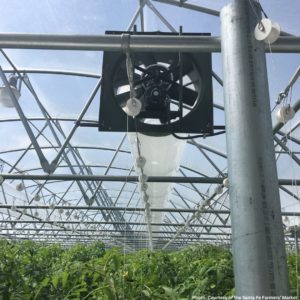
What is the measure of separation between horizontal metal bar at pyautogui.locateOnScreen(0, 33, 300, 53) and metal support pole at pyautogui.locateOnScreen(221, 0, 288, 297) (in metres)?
0.33

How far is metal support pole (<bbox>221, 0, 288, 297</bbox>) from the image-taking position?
5.40 feet

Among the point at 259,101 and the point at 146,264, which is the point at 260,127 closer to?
the point at 259,101

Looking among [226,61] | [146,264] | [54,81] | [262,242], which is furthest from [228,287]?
[54,81]

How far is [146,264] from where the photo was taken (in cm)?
305

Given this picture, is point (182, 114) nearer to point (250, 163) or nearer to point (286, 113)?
point (286, 113)

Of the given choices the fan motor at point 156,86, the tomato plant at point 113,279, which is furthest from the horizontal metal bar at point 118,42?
the tomato plant at point 113,279

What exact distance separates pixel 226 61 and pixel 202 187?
11546mm

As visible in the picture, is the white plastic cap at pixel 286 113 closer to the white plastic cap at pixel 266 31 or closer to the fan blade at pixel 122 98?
the white plastic cap at pixel 266 31

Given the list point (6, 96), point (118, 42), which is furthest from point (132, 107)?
point (6, 96)

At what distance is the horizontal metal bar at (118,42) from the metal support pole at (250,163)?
1.09 ft

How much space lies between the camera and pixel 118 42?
8.23 feet

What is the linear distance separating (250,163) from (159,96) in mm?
1404

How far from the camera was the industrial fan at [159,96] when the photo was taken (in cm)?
295

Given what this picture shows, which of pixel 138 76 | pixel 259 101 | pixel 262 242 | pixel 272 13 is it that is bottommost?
pixel 262 242
